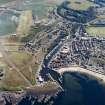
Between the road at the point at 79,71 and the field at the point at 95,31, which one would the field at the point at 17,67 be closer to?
the road at the point at 79,71

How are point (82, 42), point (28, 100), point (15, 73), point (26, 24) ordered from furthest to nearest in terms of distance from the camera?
point (26, 24)
point (82, 42)
point (15, 73)
point (28, 100)

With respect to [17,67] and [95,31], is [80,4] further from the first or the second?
[17,67]

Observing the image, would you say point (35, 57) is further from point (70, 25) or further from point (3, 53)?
point (70, 25)

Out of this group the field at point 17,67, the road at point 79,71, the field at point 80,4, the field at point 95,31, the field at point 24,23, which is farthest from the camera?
the field at point 80,4

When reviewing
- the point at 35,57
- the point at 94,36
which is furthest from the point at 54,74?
the point at 94,36

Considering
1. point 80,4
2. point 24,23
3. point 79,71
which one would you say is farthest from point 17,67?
point 80,4

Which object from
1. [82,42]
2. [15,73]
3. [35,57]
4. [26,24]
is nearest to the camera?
[15,73]

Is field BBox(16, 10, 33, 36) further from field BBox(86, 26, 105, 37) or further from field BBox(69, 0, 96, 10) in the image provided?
field BBox(86, 26, 105, 37)

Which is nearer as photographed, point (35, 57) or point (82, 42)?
point (35, 57)

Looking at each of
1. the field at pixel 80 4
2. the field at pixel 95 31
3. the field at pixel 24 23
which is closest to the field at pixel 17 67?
the field at pixel 24 23
